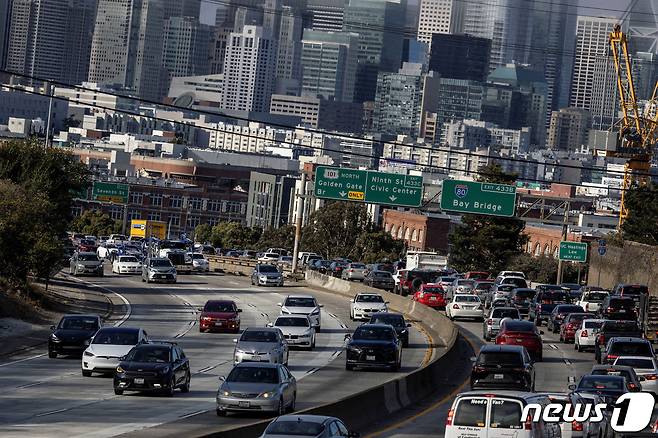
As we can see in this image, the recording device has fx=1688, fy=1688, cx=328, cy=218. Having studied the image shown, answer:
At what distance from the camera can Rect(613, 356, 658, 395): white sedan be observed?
50281mm

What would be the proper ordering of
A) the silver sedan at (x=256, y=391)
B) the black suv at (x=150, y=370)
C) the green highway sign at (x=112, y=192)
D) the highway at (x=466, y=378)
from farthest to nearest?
the green highway sign at (x=112, y=192) → the black suv at (x=150, y=370) → the silver sedan at (x=256, y=391) → the highway at (x=466, y=378)

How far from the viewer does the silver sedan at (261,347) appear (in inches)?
2014

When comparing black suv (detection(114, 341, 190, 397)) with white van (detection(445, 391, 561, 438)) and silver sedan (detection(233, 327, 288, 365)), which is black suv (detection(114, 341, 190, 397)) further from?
white van (detection(445, 391, 561, 438))

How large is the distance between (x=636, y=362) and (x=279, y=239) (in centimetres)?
13282

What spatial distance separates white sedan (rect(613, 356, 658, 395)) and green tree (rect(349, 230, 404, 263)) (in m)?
103

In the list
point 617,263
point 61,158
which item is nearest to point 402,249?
point 617,263

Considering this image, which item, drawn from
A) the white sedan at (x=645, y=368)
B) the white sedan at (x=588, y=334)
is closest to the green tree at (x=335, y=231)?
the white sedan at (x=588, y=334)

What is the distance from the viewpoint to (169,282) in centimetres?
10138

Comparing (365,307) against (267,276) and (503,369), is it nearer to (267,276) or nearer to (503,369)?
(267,276)

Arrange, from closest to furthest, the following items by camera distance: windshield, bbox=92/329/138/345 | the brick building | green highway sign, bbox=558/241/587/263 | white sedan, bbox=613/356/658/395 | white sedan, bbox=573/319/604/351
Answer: windshield, bbox=92/329/138/345, white sedan, bbox=613/356/658/395, white sedan, bbox=573/319/604/351, green highway sign, bbox=558/241/587/263, the brick building

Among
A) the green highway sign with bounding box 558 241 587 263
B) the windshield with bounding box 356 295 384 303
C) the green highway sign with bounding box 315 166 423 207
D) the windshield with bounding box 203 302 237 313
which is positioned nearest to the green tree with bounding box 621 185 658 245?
the green highway sign with bounding box 558 241 587 263

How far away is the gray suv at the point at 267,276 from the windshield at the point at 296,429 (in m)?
70.8

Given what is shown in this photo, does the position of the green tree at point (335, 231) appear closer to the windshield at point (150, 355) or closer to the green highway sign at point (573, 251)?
the green highway sign at point (573, 251)

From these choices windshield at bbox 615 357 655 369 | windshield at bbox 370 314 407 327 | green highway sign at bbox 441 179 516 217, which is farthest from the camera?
green highway sign at bbox 441 179 516 217
